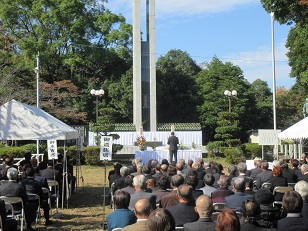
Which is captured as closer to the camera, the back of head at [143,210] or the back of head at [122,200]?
the back of head at [143,210]

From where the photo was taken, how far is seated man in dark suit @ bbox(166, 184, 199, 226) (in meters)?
5.13

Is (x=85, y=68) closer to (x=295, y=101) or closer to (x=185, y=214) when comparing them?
(x=295, y=101)

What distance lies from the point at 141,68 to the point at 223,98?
7679 mm

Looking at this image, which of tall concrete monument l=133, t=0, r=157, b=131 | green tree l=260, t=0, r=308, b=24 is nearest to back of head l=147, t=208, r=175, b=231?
green tree l=260, t=0, r=308, b=24

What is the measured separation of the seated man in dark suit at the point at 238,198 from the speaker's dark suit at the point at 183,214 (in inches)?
39.4

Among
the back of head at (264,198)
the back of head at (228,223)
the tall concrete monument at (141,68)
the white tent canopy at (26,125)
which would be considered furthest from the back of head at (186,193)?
the tall concrete monument at (141,68)

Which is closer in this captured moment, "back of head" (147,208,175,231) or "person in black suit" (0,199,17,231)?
"back of head" (147,208,175,231)

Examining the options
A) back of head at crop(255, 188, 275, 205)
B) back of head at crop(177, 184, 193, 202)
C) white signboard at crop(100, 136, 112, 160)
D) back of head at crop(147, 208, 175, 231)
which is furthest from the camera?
white signboard at crop(100, 136, 112, 160)

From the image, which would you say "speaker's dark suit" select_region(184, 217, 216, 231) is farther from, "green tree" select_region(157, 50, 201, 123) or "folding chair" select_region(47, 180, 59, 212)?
"green tree" select_region(157, 50, 201, 123)

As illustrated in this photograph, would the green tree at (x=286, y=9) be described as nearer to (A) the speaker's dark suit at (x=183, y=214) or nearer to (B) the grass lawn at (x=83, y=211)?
(B) the grass lawn at (x=83, y=211)

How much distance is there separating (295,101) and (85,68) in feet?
59.8

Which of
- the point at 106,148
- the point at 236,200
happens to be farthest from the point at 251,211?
the point at 106,148

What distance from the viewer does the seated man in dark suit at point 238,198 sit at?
6.01 metres

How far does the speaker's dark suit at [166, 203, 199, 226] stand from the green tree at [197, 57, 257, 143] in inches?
1222
